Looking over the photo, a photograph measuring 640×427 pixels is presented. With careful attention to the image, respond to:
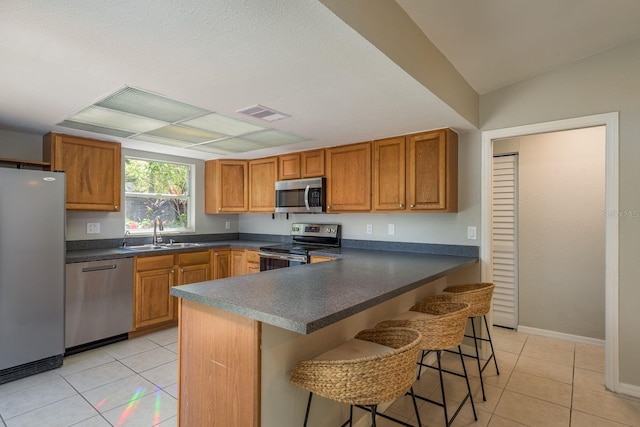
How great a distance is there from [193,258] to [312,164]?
71.8 inches

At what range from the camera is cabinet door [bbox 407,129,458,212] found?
2.97 m

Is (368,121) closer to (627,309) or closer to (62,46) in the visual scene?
(62,46)

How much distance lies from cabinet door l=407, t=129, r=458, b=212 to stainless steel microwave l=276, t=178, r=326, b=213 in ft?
3.47

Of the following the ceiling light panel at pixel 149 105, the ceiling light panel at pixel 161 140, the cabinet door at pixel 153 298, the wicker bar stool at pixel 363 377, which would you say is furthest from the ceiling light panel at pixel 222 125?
the wicker bar stool at pixel 363 377

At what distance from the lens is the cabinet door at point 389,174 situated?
3213mm

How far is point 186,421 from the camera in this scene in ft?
5.49

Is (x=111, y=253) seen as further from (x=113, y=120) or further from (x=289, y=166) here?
(x=289, y=166)

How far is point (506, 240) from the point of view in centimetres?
381

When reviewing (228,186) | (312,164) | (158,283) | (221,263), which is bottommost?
(158,283)

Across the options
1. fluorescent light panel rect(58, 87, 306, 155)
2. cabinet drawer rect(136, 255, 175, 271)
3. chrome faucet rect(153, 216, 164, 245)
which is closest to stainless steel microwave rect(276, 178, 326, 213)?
fluorescent light panel rect(58, 87, 306, 155)

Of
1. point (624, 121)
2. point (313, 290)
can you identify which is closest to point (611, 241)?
point (624, 121)

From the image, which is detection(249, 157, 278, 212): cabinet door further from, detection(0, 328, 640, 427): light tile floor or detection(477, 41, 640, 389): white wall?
detection(477, 41, 640, 389): white wall

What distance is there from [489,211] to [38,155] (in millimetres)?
4474

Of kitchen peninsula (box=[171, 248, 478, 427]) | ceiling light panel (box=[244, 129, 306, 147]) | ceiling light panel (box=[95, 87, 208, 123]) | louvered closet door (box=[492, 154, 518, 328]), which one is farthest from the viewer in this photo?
louvered closet door (box=[492, 154, 518, 328])
